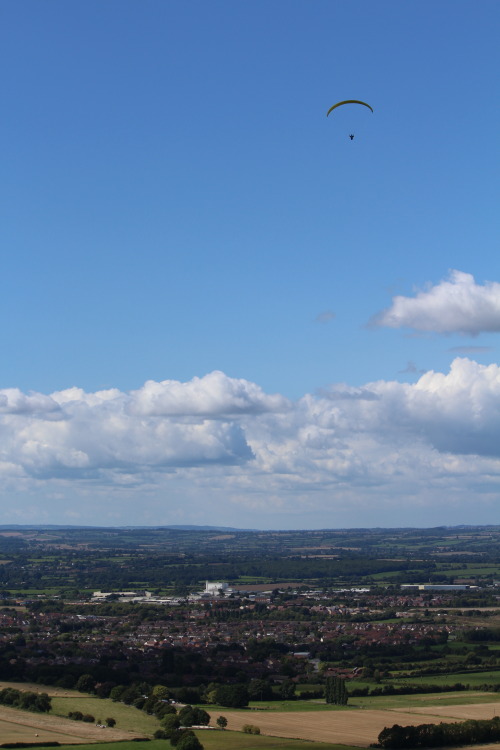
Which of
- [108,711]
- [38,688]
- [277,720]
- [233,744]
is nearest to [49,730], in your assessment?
[108,711]

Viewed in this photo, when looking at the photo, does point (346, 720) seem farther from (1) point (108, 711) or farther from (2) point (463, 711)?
(1) point (108, 711)

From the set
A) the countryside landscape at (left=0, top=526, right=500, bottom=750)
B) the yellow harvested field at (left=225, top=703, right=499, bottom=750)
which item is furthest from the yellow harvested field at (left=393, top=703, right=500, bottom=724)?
the countryside landscape at (left=0, top=526, right=500, bottom=750)

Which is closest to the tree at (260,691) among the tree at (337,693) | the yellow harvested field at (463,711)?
the tree at (337,693)

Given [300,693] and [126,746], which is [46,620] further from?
[126,746]

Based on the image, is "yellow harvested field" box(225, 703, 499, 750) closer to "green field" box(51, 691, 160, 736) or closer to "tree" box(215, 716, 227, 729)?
"tree" box(215, 716, 227, 729)

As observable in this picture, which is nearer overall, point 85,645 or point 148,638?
point 85,645

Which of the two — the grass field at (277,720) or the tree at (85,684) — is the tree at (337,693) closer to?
the grass field at (277,720)

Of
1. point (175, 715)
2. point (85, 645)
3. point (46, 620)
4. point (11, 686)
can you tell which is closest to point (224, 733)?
point (175, 715)
